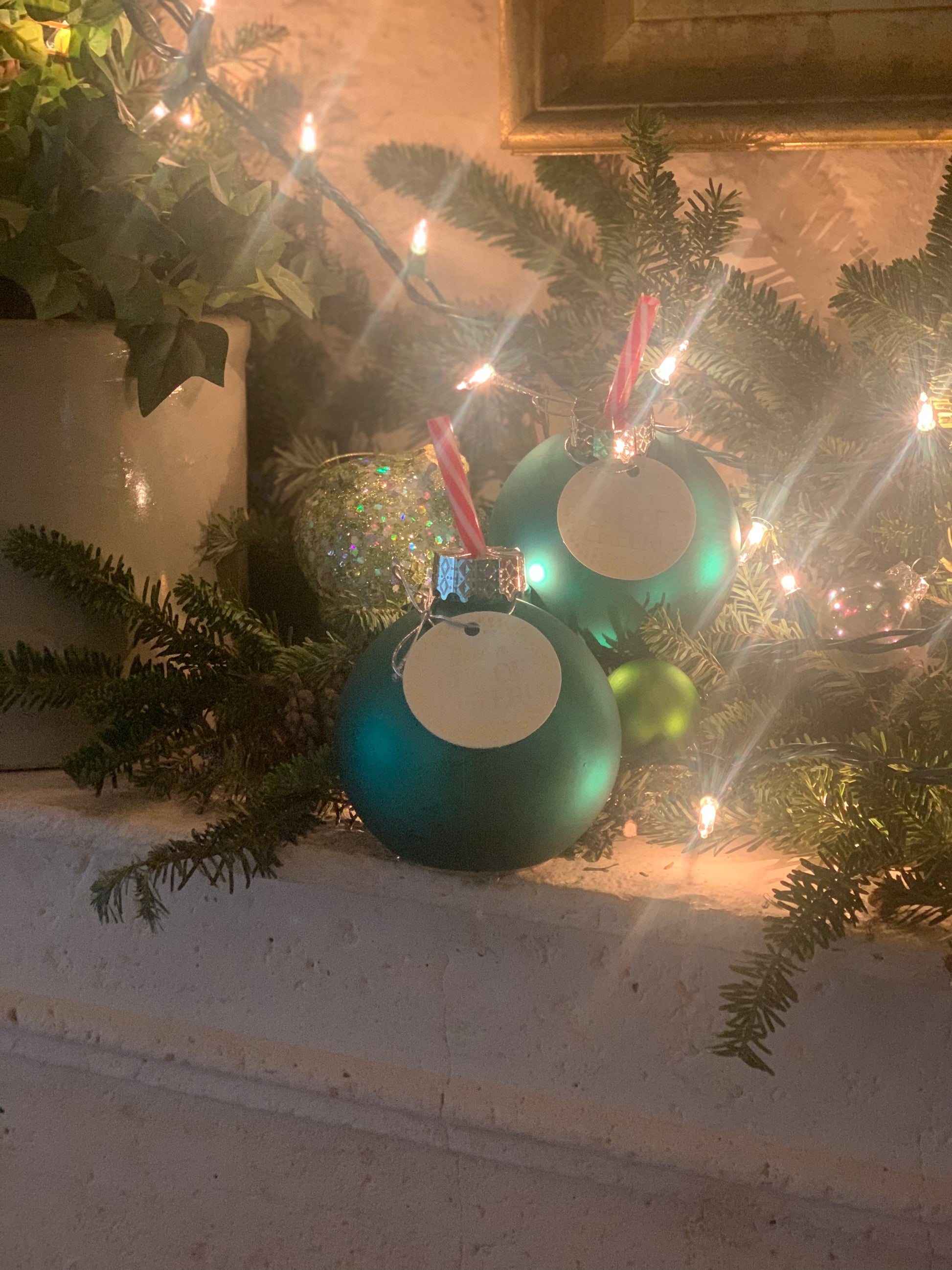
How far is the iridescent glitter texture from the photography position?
2.20ft

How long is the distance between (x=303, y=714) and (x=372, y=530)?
14 centimetres

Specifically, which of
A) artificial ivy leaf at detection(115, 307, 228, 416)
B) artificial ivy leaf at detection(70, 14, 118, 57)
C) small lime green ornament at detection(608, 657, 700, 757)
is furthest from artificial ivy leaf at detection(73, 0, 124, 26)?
small lime green ornament at detection(608, 657, 700, 757)

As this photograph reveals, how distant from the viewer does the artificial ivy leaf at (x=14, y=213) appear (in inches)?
23.5

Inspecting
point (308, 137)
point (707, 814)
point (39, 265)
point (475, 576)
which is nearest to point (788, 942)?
point (707, 814)

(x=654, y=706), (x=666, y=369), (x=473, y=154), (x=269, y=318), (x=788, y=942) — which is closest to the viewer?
(x=788, y=942)

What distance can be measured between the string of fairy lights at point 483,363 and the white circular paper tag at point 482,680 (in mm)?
117

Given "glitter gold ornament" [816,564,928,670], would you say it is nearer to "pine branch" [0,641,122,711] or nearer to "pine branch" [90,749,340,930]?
"pine branch" [90,749,340,930]

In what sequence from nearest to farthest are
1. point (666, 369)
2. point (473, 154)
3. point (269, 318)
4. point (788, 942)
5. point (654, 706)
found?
point (788, 942) → point (654, 706) → point (666, 369) → point (269, 318) → point (473, 154)

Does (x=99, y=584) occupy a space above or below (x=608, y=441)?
below

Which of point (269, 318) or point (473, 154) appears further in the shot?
point (473, 154)

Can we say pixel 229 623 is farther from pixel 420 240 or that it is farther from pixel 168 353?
pixel 420 240

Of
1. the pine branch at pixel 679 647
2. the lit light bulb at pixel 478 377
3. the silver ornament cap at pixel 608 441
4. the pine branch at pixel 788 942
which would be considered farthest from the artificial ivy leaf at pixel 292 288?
the pine branch at pixel 788 942

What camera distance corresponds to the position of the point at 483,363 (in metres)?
0.78

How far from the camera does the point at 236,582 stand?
0.74 m
